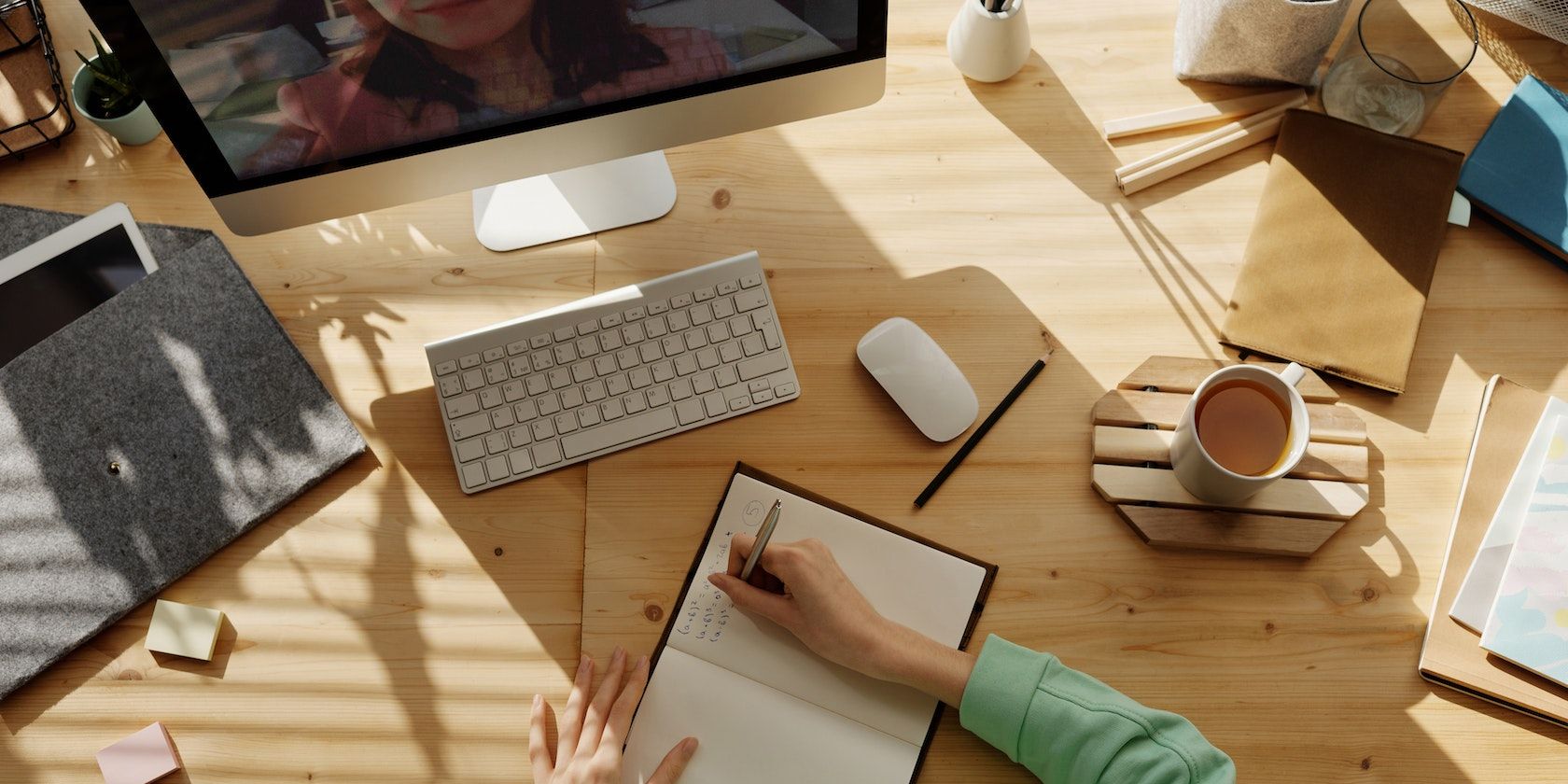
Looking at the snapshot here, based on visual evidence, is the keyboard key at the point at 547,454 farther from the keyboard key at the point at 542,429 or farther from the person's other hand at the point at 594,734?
the person's other hand at the point at 594,734

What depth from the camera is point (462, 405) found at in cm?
81

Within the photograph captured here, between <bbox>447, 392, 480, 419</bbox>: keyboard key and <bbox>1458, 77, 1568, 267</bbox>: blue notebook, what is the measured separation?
90 cm

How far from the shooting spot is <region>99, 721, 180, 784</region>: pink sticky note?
724 millimetres

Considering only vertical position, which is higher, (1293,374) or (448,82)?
(448,82)

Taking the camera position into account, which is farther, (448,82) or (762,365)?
(762,365)

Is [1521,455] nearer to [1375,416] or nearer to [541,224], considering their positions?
[1375,416]

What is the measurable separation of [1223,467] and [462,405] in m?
0.61

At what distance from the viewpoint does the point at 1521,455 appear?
776mm

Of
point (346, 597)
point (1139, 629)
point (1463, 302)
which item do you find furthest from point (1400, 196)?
point (346, 597)

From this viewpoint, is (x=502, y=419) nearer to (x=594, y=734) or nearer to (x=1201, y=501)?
(x=594, y=734)

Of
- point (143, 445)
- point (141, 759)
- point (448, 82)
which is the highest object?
point (448, 82)

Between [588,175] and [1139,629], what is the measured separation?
0.62 m

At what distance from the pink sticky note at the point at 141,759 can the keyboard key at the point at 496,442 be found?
12.8 inches

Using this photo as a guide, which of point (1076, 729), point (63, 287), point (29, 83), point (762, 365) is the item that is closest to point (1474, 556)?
point (1076, 729)
